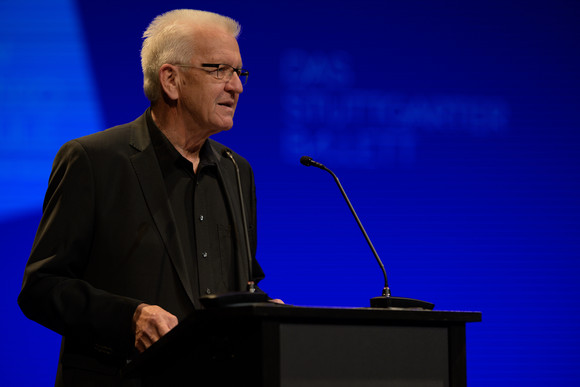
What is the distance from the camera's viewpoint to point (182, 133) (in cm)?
234

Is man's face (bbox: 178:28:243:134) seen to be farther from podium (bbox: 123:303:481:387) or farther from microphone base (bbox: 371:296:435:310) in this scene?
podium (bbox: 123:303:481:387)

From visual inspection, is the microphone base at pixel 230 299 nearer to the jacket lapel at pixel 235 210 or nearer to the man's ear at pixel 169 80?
the jacket lapel at pixel 235 210

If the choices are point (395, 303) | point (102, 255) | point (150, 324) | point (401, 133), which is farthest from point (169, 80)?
point (401, 133)

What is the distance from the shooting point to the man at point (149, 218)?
1.90m

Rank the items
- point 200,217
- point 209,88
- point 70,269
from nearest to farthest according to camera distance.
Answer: point 70,269, point 200,217, point 209,88

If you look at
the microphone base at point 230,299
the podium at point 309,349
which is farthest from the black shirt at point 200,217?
the microphone base at point 230,299

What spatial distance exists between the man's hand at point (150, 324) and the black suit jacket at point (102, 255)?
32 mm

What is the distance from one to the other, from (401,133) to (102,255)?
184 centimetres

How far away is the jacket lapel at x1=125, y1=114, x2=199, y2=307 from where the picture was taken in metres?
2.07

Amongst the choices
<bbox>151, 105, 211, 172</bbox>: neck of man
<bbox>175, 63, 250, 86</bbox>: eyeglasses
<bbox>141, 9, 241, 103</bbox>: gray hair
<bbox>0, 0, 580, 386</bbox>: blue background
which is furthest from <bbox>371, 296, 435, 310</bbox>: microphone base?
<bbox>0, 0, 580, 386</bbox>: blue background

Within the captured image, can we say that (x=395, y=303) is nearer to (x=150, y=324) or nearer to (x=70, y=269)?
(x=150, y=324)

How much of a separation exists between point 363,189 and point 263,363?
2.15 metres

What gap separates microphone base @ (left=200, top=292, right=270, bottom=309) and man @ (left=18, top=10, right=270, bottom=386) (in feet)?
1.12

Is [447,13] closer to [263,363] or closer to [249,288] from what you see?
[249,288]
